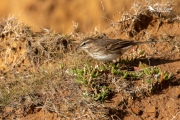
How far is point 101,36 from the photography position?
10805 millimetres

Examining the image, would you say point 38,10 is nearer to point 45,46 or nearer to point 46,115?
point 45,46

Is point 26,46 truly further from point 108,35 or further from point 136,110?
point 136,110

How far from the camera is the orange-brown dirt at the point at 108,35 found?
830cm

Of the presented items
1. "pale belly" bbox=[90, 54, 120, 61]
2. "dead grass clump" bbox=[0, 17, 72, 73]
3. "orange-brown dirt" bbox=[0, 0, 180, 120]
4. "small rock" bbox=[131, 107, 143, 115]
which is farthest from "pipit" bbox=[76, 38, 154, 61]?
"small rock" bbox=[131, 107, 143, 115]

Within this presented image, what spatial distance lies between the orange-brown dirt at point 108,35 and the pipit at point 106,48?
592 mm

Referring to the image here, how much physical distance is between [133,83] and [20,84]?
7.14 ft

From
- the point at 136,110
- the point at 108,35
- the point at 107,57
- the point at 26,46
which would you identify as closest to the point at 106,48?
the point at 107,57

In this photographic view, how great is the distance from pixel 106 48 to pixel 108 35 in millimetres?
1460

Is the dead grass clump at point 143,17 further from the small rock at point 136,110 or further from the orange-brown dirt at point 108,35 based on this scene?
the small rock at point 136,110

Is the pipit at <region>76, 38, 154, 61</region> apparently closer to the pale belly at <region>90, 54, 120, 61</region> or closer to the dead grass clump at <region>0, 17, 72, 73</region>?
the pale belly at <region>90, 54, 120, 61</region>

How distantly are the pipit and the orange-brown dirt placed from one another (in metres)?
0.59

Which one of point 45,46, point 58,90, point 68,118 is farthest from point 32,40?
point 68,118

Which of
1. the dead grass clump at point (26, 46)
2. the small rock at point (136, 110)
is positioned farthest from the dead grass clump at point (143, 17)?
the small rock at point (136, 110)

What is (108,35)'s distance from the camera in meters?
10.9
